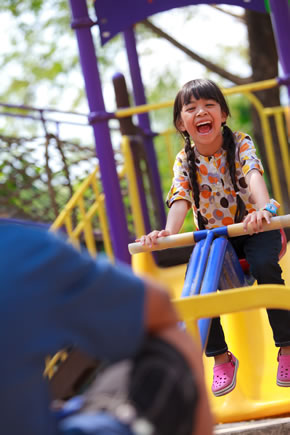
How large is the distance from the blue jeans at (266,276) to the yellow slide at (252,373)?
0.66 ft

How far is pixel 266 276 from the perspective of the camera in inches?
105

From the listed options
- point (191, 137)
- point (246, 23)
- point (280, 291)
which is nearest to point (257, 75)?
point (246, 23)

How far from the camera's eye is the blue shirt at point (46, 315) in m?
0.95

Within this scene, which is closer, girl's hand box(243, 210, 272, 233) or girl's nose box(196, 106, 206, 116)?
girl's hand box(243, 210, 272, 233)

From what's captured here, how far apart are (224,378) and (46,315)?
1.83m

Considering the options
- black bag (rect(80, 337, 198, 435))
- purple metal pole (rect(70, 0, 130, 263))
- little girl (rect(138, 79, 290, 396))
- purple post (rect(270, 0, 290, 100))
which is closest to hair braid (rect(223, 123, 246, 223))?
little girl (rect(138, 79, 290, 396))

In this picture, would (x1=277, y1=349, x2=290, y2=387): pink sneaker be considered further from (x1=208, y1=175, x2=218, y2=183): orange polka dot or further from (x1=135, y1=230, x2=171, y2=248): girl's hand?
(x1=208, y1=175, x2=218, y2=183): orange polka dot

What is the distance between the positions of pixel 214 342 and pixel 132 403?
1.74m

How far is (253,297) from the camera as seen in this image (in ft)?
4.94

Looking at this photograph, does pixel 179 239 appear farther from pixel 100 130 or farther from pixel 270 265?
pixel 100 130

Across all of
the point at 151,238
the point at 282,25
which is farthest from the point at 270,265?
the point at 282,25

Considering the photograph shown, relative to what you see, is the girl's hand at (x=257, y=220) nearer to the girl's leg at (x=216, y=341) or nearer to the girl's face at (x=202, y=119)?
the girl's leg at (x=216, y=341)

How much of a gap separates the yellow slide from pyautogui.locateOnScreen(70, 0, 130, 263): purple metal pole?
1.16m

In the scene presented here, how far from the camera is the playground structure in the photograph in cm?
160
